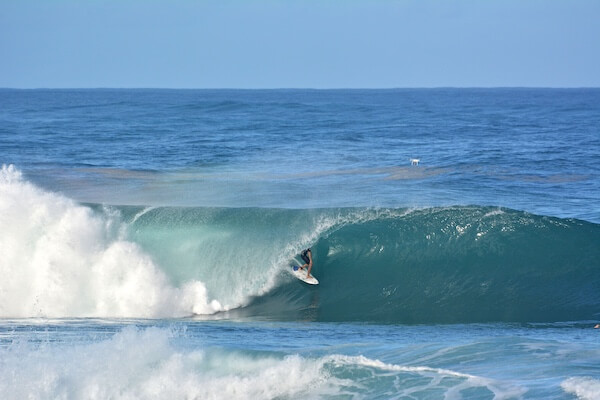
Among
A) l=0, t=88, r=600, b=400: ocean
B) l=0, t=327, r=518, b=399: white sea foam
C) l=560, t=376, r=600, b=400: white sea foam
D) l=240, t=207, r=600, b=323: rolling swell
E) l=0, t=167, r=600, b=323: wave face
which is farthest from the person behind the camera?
l=0, t=167, r=600, b=323: wave face

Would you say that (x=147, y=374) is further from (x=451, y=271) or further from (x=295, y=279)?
(x=451, y=271)

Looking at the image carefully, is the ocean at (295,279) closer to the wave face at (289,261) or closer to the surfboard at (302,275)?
the wave face at (289,261)

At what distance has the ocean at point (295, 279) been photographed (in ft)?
39.8

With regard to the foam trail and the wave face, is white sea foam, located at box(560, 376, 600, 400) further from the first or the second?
the foam trail

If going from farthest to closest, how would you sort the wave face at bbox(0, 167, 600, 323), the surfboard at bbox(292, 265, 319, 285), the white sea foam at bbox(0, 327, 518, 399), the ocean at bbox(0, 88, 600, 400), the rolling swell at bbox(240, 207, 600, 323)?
the surfboard at bbox(292, 265, 319, 285) → the wave face at bbox(0, 167, 600, 323) → the rolling swell at bbox(240, 207, 600, 323) → the ocean at bbox(0, 88, 600, 400) → the white sea foam at bbox(0, 327, 518, 399)

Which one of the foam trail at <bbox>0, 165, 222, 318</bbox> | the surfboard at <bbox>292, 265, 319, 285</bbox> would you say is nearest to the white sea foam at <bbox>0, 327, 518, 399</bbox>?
the foam trail at <bbox>0, 165, 222, 318</bbox>

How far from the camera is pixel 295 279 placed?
1916 centimetres

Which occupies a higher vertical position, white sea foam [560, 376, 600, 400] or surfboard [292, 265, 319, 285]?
white sea foam [560, 376, 600, 400]

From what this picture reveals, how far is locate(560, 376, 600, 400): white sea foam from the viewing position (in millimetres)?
10695

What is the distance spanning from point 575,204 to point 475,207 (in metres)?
4.75

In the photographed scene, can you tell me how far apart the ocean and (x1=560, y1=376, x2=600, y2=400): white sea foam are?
0.18 feet

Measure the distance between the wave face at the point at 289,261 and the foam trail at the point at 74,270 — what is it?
0.10 feet

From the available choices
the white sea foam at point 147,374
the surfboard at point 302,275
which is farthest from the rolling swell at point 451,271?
the white sea foam at point 147,374

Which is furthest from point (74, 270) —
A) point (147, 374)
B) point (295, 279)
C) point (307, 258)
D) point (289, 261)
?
point (147, 374)
